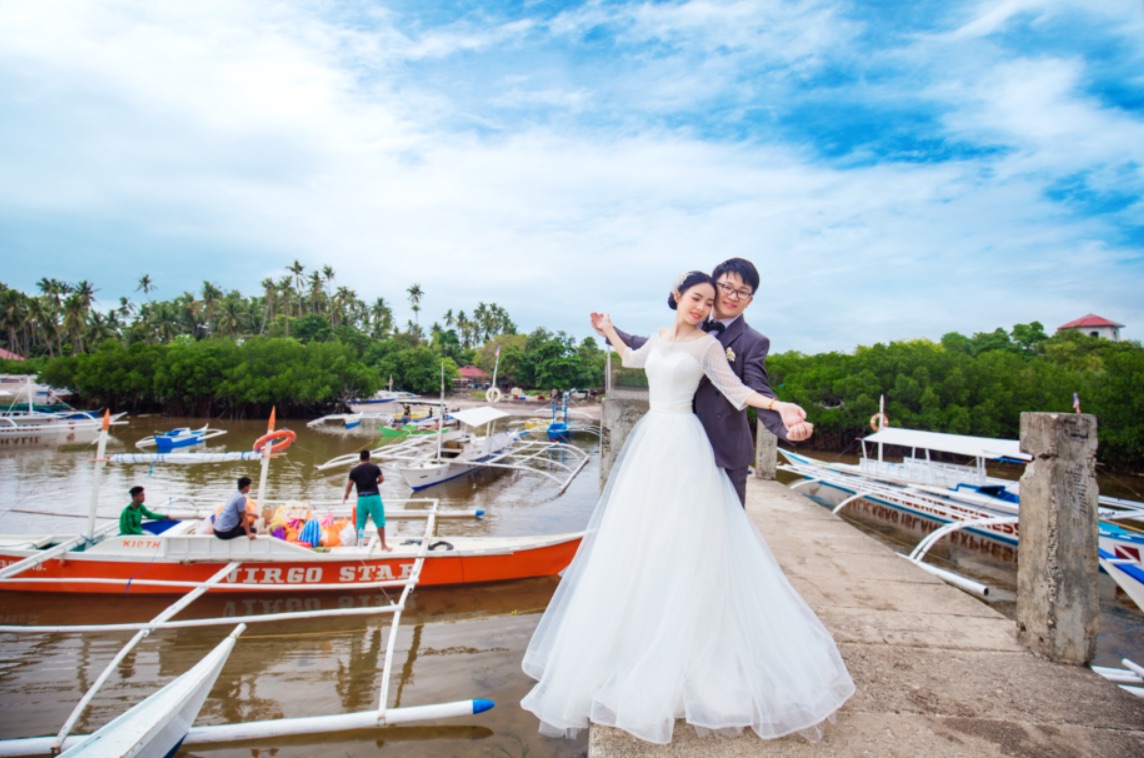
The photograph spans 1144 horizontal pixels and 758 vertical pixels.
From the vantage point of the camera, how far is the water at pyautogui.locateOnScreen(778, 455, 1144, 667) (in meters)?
A: 8.46

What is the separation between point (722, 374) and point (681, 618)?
1069 millimetres

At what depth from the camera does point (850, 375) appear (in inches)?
1224

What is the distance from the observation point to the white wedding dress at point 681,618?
2277 millimetres

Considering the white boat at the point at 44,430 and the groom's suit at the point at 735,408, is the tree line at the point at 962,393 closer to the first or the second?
the groom's suit at the point at 735,408

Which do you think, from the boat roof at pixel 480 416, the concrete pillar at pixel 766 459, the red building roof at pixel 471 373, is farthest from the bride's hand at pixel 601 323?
the red building roof at pixel 471 373

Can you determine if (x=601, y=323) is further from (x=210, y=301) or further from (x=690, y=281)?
(x=210, y=301)

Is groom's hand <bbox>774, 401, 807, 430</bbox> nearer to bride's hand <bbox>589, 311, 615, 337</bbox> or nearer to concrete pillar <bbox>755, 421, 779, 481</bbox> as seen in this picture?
bride's hand <bbox>589, 311, 615, 337</bbox>

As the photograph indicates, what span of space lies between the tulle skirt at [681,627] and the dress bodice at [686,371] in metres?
0.10

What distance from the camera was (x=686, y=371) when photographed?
2.61 meters

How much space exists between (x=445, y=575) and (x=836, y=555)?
563 centimetres

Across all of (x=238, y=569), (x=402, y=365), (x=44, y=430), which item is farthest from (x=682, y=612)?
(x=402, y=365)

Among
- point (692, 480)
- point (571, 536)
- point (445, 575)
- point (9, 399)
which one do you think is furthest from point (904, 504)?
point (9, 399)

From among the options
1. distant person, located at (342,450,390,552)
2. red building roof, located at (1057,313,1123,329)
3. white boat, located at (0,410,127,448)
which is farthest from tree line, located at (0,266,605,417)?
red building roof, located at (1057,313,1123,329)

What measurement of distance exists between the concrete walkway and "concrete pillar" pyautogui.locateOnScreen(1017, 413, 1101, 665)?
16 cm
